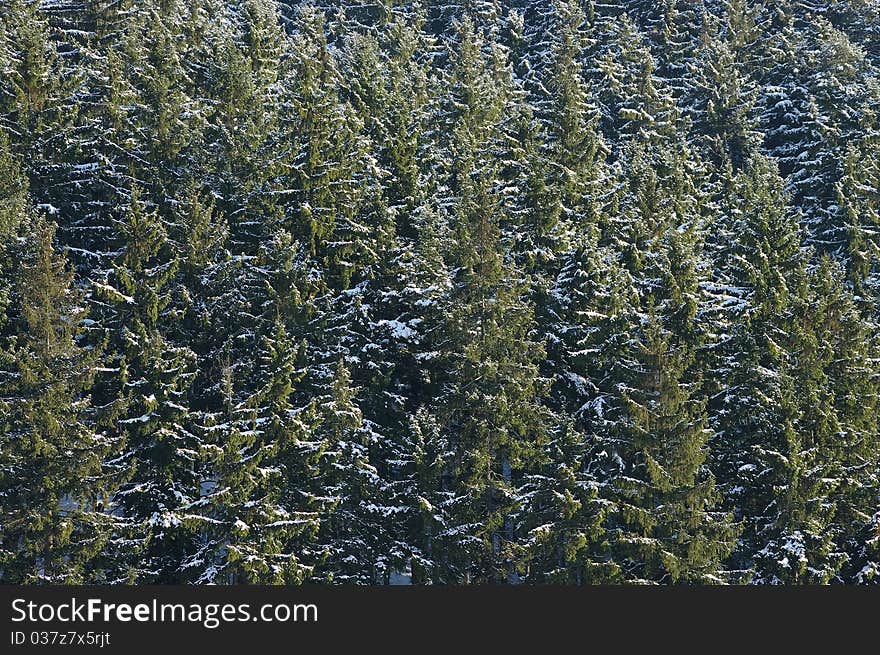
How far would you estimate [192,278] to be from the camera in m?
34.4

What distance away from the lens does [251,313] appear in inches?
1357

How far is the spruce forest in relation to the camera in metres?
30.0

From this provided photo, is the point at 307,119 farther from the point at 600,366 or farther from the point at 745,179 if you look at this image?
the point at 745,179

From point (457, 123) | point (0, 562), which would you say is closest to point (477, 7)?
point (457, 123)

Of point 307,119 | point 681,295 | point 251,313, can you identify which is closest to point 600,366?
point 681,295

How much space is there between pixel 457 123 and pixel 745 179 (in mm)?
11813

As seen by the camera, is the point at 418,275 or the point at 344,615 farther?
the point at 418,275

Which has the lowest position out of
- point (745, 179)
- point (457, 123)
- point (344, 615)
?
point (344, 615)

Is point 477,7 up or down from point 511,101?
up

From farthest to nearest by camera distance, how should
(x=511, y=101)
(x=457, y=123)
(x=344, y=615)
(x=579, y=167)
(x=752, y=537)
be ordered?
(x=511, y=101) < (x=457, y=123) < (x=579, y=167) < (x=752, y=537) < (x=344, y=615)

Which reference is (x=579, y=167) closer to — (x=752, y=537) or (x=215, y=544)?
(x=752, y=537)

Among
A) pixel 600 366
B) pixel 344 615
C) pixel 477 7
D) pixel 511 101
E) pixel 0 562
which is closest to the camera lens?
pixel 344 615

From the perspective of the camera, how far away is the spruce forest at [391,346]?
1182 inches

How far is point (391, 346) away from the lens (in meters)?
35.0
